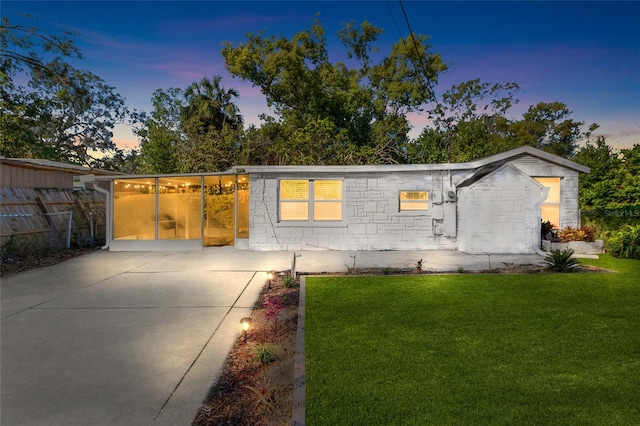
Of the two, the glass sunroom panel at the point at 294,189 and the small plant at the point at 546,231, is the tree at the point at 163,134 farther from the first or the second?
the small plant at the point at 546,231

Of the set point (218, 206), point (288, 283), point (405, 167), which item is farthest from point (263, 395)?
point (218, 206)

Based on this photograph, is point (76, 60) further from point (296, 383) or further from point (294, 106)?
point (294, 106)

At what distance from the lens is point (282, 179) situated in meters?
11.7

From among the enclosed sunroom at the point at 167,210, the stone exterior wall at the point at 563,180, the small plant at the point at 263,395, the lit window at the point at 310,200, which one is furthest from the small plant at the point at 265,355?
the stone exterior wall at the point at 563,180

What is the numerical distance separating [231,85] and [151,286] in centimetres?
2023

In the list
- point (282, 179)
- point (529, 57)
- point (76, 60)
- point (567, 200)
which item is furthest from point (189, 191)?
point (529, 57)

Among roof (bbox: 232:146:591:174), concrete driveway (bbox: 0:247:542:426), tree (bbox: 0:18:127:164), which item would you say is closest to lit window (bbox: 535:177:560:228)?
roof (bbox: 232:146:591:174)

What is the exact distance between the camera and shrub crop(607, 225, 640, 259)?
32.6 feet

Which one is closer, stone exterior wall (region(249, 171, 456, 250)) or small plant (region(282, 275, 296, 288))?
small plant (region(282, 275, 296, 288))

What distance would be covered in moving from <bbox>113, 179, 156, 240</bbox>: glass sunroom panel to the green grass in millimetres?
8357

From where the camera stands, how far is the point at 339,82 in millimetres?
25906

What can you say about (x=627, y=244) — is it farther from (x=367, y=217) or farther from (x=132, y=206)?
(x=132, y=206)

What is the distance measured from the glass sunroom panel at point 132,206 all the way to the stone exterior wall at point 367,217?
3643 mm

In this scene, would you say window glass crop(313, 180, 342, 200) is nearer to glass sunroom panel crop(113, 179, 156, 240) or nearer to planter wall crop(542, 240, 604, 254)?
glass sunroom panel crop(113, 179, 156, 240)
